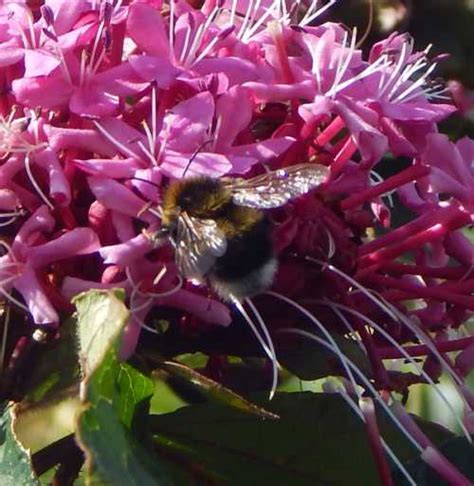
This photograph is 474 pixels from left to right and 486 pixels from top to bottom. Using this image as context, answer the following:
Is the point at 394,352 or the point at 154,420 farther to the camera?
the point at 394,352

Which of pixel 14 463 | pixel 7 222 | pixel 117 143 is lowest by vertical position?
pixel 14 463

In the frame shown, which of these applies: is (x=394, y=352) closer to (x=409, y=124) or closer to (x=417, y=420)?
(x=417, y=420)

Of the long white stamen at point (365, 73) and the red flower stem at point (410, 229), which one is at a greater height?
the long white stamen at point (365, 73)

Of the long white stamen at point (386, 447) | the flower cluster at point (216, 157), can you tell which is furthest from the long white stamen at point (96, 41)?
the long white stamen at point (386, 447)

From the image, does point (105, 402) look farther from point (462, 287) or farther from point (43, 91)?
point (462, 287)

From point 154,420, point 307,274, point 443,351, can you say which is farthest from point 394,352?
point 154,420

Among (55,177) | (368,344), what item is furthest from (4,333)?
(368,344)

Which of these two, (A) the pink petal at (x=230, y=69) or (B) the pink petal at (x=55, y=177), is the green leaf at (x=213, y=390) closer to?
(B) the pink petal at (x=55, y=177)
